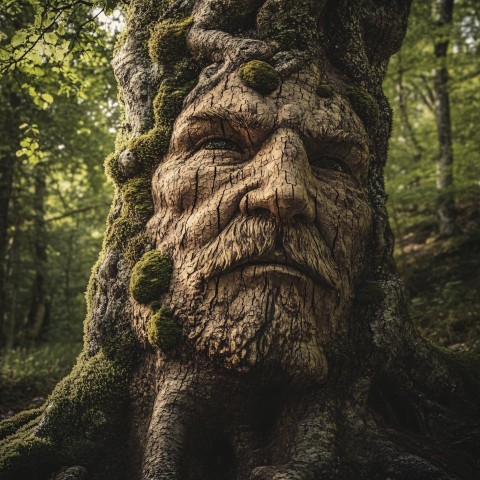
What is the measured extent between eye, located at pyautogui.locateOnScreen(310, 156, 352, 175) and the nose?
13.0 inches

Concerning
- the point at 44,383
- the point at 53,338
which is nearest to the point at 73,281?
the point at 53,338

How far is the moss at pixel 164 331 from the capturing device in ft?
9.95

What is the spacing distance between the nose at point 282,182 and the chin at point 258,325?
47cm

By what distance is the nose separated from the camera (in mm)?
2996

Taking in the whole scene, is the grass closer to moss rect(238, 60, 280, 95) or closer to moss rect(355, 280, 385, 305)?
moss rect(355, 280, 385, 305)

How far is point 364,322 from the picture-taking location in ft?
11.6

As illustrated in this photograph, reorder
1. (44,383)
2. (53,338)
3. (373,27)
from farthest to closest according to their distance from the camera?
(53,338) < (44,383) < (373,27)

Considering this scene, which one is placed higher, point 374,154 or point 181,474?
point 374,154

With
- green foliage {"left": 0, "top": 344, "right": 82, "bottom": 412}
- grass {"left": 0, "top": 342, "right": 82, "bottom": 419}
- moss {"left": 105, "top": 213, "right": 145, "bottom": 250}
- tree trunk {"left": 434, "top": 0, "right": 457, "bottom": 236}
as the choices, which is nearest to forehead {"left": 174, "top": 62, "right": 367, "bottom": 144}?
moss {"left": 105, "top": 213, "right": 145, "bottom": 250}

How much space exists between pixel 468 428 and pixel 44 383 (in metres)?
6.63

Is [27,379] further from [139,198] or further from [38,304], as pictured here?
[38,304]

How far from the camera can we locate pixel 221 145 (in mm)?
3498

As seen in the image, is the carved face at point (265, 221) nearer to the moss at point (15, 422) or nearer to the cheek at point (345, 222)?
the cheek at point (345, 222)

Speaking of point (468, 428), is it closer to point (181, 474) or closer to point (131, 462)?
point (181, 474)
